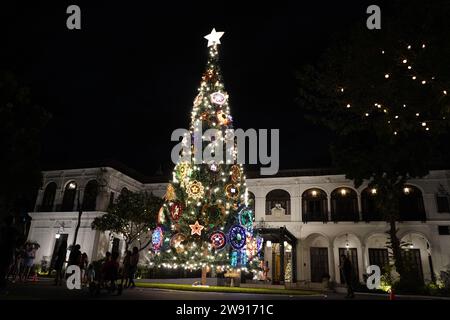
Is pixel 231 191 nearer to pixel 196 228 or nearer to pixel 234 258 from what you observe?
pixel 196 228

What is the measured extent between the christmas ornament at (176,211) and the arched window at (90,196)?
1440 cm

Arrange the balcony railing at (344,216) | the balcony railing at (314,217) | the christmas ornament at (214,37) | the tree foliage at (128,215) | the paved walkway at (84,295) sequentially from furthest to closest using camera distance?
the balcony railing at (314,217)
the balcony railing at (344,216)
the tree foliage at (128,215)
the christmas ornament at (214,37)
the paved walkway at (84,295)

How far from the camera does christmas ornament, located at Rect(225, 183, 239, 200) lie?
45.3 feet

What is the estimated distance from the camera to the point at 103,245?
25.7 m

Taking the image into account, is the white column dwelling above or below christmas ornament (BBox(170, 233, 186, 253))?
above

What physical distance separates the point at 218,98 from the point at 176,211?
5460 millimetres

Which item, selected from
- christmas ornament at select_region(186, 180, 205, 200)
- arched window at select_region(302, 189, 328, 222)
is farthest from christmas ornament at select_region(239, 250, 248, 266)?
arched window at select_region(302, 189, 328, 222)

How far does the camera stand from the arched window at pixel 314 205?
25891mm

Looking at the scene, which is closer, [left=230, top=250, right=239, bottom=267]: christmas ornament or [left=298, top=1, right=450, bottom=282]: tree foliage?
[left=298, top=1, right=450, bottom=282]: tree foliage

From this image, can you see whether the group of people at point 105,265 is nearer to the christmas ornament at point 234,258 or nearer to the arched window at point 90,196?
the christmas ornament at point 234,258

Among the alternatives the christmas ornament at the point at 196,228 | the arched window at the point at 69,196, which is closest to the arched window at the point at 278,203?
the christmas ornament at the point at 196,228

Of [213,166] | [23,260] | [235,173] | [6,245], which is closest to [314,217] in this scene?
[235,173]

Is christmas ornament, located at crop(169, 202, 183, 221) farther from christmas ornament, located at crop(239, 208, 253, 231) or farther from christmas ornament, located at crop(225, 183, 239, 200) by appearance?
christmas ornament, located at crop(239, 208, 253, 231)
